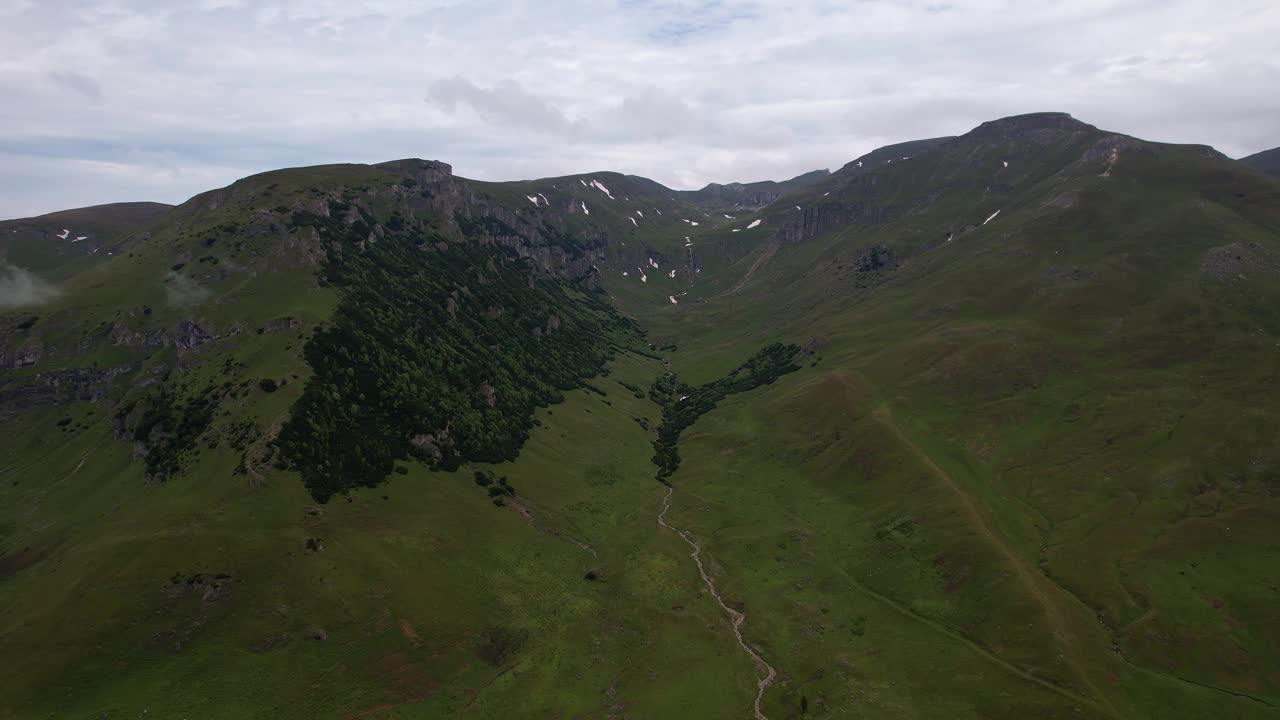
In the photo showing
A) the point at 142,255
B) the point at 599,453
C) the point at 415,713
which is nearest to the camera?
the point at 415,713

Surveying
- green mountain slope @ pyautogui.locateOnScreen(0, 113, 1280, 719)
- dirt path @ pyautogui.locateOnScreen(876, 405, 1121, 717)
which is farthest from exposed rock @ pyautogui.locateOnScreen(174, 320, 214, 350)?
dirt path @ pyautogui.locateOnScreen(876, 405, 1121, 717)

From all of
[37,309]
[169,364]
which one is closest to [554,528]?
[169,364]

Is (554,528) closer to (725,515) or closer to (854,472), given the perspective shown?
(725,515)

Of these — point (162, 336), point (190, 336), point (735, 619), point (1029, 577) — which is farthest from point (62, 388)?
point (1029, 577)

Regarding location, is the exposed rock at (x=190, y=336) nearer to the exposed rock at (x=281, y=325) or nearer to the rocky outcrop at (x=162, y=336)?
the rocky outcrop at (x=162, y=336)

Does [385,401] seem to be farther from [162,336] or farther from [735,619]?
[735,619]

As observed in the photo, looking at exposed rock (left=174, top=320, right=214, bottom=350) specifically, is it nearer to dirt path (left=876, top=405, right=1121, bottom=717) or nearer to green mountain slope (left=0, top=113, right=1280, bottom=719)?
green mountain slope (left=0, top=113, right=1280, bottom=719)
